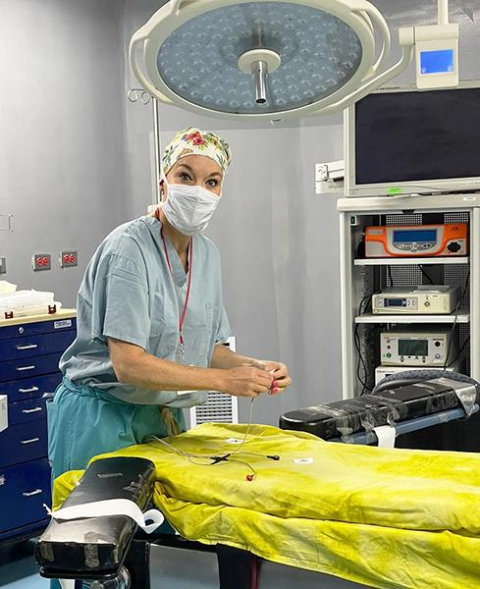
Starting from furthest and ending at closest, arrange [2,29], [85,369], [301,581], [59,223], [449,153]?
1. [59,223]
2. [2,29]
3. [449,153]
4. [85,369]
5. [301,581]

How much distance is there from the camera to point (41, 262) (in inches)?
166

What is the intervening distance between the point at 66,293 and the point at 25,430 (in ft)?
4.09

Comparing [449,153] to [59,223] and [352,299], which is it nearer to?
[352,299]

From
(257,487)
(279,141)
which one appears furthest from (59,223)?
(257,487)

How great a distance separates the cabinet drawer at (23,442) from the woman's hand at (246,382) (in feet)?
6.19

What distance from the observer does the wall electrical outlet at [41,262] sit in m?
4.19

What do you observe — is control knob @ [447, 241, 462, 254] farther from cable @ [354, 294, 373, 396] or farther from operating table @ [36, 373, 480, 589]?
operating table @ [36, 373, 480, 589]

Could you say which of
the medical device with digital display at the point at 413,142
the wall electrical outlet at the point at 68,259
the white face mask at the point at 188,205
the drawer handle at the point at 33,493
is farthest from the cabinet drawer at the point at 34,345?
the white face mask at the point at 188,205

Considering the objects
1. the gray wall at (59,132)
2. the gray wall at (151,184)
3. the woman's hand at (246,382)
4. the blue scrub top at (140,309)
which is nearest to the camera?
the woman's hand at (246,382)

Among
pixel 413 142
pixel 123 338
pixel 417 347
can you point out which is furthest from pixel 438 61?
pixel 417 347

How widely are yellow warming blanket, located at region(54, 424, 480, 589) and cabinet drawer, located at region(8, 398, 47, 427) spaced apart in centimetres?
172

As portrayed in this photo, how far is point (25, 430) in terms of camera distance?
3.33 meters

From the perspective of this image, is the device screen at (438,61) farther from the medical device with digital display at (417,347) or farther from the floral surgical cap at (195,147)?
the medical device with digital display at (417,347)

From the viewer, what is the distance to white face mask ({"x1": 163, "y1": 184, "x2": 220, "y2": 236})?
1.82 meters
